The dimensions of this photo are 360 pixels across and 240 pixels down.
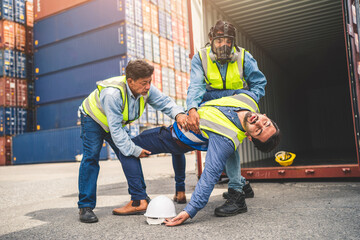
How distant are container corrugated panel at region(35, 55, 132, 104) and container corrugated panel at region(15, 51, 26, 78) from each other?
111 cm

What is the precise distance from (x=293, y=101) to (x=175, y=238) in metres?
12.3

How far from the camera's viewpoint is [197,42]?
5609mm

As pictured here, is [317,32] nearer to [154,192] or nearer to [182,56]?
[154,192]

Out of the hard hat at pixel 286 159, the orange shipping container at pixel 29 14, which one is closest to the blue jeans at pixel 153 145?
the hard hat at pixel 286 159

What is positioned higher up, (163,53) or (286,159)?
(163,53)

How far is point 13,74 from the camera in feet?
72.3

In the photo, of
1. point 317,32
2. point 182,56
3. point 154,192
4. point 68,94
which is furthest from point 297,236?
point 182,56

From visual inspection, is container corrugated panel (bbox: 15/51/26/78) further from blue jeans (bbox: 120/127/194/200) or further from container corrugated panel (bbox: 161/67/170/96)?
blue jeans (bbox: 120/127/194/200)

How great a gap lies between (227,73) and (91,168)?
5.69ft

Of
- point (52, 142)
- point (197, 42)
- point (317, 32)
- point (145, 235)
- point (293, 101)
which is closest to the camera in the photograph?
point (145, 235)

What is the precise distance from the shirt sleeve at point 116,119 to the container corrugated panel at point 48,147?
1765 cm

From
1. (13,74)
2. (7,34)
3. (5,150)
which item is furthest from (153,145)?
(5,150)

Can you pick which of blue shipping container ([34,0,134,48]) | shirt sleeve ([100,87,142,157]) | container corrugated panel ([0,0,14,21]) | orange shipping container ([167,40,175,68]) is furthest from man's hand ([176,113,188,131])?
container corrugated panel ([0,0,14,21])

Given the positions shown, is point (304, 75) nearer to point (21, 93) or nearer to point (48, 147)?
point (48, 147)
